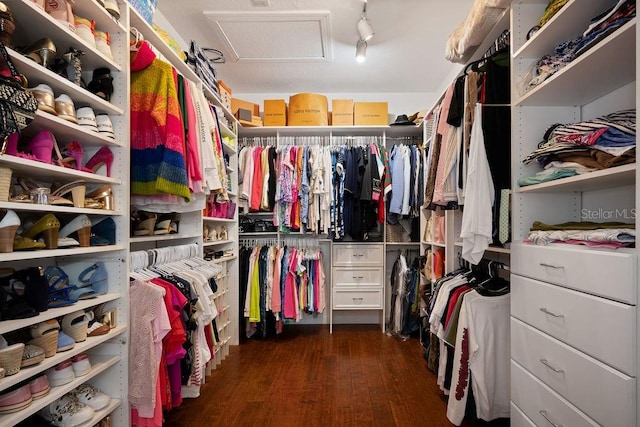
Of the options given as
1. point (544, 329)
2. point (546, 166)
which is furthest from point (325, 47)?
point (544, 329)

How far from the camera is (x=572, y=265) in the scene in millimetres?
1032

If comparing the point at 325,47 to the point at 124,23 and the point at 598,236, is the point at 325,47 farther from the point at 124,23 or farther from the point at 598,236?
the point at 598,236

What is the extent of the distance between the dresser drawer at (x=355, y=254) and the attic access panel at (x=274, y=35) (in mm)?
1817

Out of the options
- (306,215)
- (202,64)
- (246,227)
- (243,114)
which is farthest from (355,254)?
(202,64)

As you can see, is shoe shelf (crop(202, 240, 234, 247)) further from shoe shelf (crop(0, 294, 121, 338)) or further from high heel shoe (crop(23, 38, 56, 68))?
high heel shoe (crop(23, 38, 56, 68))

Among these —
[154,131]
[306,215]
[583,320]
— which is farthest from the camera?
[306,215]

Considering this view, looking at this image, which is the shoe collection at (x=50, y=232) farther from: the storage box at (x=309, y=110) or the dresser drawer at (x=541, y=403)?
the storage box at (x=309, y=110)

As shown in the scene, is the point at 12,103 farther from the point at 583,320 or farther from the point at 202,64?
the point at 583,320

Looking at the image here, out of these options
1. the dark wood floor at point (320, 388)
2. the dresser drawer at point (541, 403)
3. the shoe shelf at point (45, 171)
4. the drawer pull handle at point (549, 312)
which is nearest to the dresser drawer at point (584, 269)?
the drawer pull handle at point (549, 312)

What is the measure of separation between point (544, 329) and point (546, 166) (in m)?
0.67

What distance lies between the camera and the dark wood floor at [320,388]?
176cm

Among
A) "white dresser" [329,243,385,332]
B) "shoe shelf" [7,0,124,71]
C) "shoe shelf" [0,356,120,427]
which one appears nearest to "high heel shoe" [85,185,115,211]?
"shoe shelf" [7,0,124,71]

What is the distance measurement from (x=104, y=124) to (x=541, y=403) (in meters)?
2.12

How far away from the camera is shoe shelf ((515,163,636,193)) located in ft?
3.01
